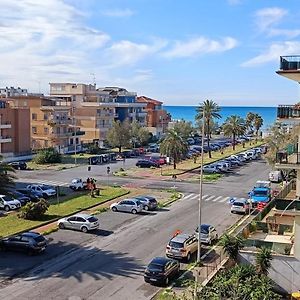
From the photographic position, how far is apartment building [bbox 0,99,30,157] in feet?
251

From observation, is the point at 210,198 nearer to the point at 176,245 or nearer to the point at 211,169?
the point at 211,169

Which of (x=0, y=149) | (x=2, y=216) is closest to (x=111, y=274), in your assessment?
(x=2, y=216)

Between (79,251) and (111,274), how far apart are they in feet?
15.8

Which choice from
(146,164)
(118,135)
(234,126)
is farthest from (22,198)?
(234,126)

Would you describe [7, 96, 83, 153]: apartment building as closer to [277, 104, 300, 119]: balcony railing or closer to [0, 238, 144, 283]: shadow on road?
[0, 238, 144, 283]: shadow on road

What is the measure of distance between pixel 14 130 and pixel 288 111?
196 feet

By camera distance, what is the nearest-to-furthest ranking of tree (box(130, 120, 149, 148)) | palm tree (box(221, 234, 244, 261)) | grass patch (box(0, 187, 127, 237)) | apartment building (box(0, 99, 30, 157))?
palm tree (box(221, 234, 244, 261))
grass patch (box(0, 187, 127, 237))
apartment building (box(0, 99, 30, 157))
tree (box(130, 120, 149, 148))

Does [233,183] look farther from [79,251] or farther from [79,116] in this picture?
[79,116]

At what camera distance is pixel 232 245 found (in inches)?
1033

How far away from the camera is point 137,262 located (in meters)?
29.2

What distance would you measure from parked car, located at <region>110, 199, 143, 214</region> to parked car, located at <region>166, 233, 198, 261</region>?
12133 millimetres

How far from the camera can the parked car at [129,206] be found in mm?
42562

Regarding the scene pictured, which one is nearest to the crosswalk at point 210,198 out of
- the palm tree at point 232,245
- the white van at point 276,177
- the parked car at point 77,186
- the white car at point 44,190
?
the parked car at point 77,186

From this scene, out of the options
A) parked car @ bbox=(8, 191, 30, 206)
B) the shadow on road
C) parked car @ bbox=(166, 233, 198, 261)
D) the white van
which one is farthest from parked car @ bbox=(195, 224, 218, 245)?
the white van
